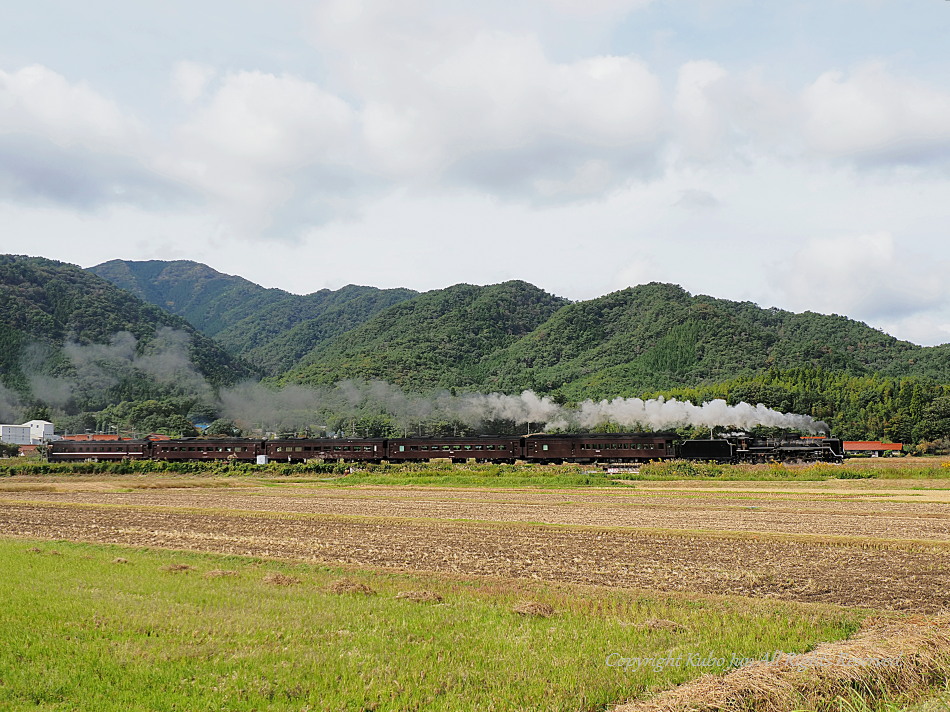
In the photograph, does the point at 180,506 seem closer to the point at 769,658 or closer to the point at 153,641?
the point at 153,641

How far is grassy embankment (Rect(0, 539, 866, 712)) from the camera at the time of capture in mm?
9703

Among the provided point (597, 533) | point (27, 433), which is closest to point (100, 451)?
point (27, 433)

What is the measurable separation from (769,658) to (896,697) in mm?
1986

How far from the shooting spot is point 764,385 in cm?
13038

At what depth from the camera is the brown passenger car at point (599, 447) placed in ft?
267

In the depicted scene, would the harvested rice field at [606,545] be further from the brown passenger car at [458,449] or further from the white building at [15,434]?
the white building at [15,434]

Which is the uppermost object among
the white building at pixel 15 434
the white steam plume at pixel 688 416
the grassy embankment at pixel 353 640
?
the white steam plume at pixel 688 416

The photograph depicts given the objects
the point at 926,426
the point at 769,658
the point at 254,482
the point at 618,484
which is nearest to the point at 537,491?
the point at 618,484

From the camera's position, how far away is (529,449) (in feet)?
276

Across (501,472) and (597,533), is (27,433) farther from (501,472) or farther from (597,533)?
(597,533)

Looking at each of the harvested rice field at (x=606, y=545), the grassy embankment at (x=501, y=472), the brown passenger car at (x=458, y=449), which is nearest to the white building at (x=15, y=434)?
the grassy embankment at (x=501, y=472)

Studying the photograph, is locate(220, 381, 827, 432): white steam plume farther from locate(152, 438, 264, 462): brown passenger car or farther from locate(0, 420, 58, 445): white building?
locate(152, 438, 264, 462): brown passenger car

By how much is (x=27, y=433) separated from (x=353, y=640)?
579ft

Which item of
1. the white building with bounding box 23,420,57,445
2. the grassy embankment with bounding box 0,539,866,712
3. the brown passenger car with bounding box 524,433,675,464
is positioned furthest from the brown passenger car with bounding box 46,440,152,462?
the grassy embankment with bounding box 0,539,866,712
